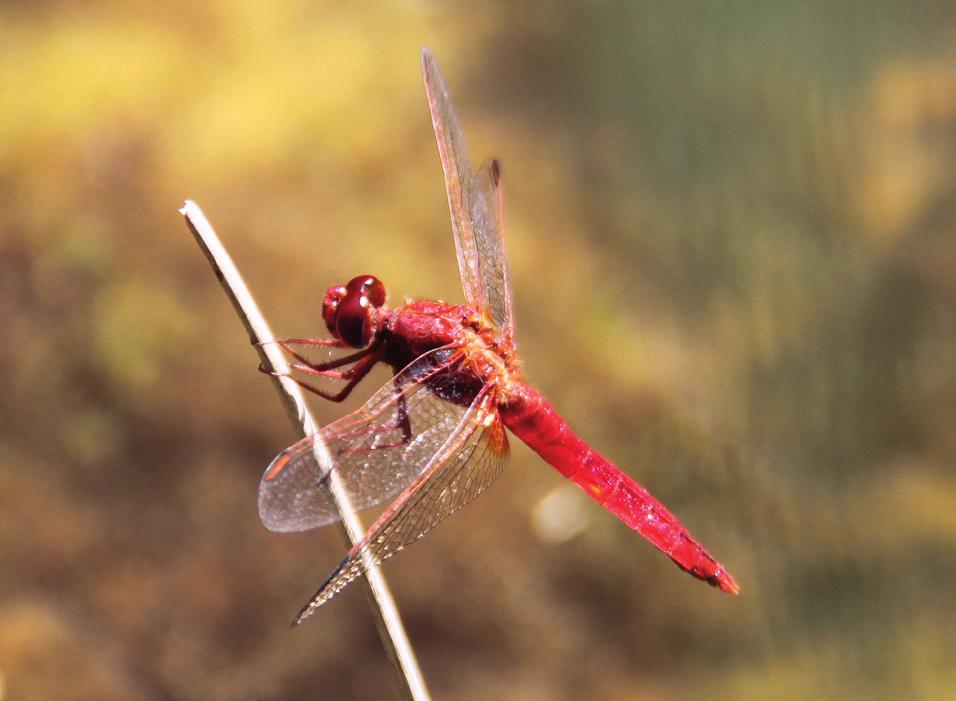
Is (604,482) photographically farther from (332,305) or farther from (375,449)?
(332,305)

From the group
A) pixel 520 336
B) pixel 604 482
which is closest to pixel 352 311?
pixel 604 482

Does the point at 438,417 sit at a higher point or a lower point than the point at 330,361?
lower

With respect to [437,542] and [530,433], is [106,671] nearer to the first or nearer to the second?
[437,542]

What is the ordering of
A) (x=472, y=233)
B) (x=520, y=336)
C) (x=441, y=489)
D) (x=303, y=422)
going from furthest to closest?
(x=520, y=336) < (x=472, y=233) < (x=441, y=489) < (x=303, y=422)

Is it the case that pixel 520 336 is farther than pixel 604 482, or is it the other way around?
pixel 520 336

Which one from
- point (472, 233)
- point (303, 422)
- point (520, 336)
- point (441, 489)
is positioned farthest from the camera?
point (520, 336)

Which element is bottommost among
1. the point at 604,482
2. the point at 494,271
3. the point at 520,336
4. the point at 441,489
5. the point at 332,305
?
the point at 520,336

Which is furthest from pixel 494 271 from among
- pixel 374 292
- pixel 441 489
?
pixel 441 489

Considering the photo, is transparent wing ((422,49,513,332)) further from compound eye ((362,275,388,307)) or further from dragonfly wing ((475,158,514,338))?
compound eye ((362,275,388,307))
